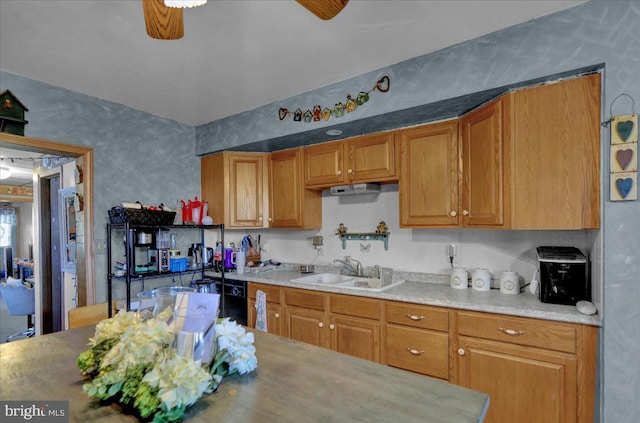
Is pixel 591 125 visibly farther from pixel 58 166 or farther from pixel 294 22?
pixel 58 166

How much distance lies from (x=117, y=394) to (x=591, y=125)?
2.37 meters

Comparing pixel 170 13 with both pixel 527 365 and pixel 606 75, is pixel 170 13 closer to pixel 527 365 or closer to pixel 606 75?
pixel 606 75

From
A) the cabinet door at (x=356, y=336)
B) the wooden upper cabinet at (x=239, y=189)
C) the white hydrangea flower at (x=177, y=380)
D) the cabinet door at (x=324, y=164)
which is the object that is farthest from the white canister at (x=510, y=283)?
the wooden upper cabinet at (x=239, y=189)

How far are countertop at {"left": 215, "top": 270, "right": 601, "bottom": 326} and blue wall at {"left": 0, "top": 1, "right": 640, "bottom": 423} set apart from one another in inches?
7.8

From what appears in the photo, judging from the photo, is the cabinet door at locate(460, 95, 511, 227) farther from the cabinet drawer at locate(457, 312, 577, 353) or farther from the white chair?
the white chair

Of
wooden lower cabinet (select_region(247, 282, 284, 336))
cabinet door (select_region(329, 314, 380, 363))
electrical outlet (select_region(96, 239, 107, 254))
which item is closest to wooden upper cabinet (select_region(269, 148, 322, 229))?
wooden lower cabinet (select_region(247, 282, 284, 336))

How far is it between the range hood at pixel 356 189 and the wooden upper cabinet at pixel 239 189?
0.92 m

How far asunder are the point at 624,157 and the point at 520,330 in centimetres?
104

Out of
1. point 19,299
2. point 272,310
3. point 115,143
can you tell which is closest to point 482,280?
point 272,310

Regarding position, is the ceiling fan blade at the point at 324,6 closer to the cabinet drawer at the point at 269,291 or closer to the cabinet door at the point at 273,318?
the cabinet drawer at the point at 269,291

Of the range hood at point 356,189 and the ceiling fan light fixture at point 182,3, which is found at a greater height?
the ceiling fan light fixture at point 182,3

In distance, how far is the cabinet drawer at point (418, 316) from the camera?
2148mm

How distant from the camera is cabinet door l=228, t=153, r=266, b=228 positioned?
347cm

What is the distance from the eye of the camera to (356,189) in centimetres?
287
